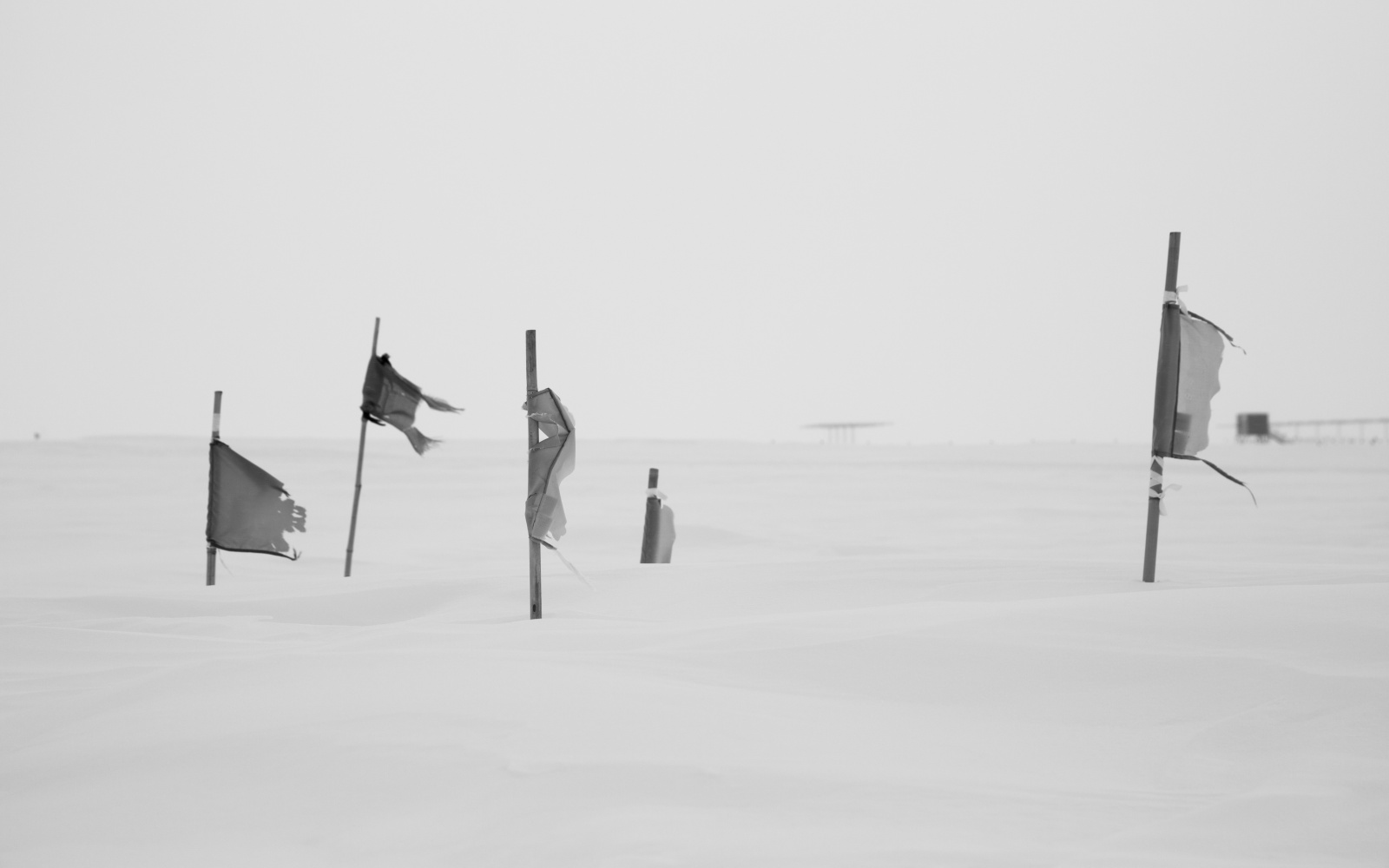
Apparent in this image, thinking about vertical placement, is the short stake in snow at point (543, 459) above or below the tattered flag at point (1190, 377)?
below

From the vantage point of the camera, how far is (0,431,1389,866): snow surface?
3371mm

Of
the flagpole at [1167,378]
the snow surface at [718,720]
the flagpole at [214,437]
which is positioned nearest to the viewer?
the snow surface at [718,720]

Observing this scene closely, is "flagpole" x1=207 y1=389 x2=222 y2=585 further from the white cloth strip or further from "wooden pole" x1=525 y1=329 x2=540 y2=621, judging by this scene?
the white cloth strip

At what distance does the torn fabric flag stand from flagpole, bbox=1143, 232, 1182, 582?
12.5 ft

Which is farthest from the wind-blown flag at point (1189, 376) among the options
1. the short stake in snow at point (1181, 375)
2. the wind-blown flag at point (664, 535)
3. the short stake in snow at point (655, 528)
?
the wind-blown flag at point (664, 535)

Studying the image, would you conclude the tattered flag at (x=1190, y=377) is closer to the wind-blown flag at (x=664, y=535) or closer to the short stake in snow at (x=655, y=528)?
the short stake in snow at (x=655, y=528)

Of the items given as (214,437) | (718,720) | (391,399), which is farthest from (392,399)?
(718,720)

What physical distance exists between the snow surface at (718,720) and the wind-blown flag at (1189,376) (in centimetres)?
97

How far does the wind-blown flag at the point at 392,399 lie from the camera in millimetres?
11156

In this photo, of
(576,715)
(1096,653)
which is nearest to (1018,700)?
(1096,653)

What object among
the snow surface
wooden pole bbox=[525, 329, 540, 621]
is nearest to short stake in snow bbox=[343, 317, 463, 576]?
the snow surface

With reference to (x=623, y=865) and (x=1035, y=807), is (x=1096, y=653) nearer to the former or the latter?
(x=1035, y=807)

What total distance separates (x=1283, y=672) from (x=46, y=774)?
15.7ft

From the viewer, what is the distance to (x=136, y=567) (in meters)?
14.1
